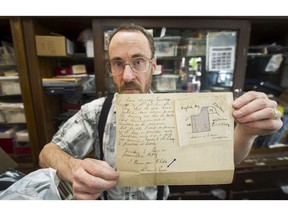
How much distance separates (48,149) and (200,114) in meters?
0.59

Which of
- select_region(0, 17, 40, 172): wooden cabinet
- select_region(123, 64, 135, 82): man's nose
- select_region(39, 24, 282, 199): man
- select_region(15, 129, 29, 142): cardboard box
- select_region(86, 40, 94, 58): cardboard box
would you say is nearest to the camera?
select_region(39, 24, 282, 199): man

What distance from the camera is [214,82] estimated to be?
1388 mm

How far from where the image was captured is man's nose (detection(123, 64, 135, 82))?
0.70 m

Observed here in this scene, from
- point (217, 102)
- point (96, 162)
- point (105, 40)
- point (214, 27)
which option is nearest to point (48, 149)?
point (96, 162)

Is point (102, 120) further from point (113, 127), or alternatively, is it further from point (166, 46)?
point (166, 46)

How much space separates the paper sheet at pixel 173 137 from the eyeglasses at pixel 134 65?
1.13ft

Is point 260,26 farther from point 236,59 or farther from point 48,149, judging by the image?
point 48,149

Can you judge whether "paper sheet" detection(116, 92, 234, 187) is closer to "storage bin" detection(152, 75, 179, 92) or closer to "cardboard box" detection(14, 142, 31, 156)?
"storage bin" detection(152, 75, 179, 92)

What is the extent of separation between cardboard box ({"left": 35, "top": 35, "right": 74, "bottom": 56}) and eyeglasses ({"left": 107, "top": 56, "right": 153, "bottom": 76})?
1.94 ft

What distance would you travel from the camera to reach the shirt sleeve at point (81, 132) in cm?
74

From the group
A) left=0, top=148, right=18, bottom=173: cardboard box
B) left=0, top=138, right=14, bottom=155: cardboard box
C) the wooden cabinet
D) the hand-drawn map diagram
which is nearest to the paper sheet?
the hand-drawn map diagram

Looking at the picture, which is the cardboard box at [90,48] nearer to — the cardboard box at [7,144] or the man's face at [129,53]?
the man's face at [129,53]

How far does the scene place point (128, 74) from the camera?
0.70 meters

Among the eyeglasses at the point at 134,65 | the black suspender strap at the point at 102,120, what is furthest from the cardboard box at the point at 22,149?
the eyeglasses at the point at 134,65
